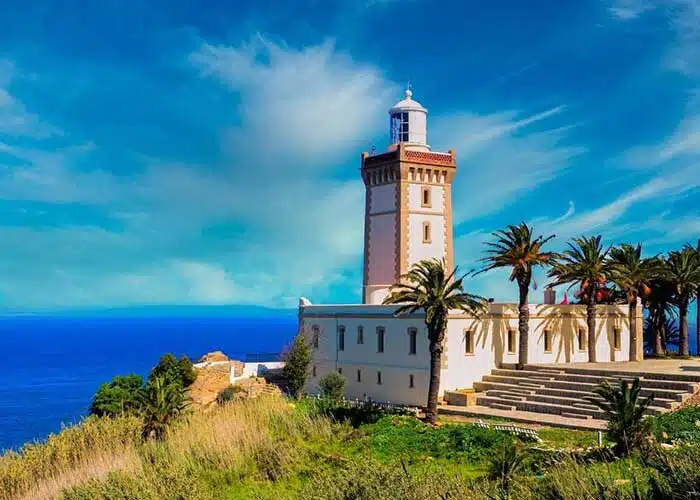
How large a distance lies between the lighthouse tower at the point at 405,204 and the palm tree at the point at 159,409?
1355 cm

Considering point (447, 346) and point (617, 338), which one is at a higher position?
point (617, 338)

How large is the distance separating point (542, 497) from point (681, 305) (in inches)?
1168

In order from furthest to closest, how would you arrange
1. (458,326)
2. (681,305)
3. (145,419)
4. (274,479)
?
(681,305), (458,326), (145,419), (274,479)

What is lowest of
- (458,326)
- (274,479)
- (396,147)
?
(274,479)

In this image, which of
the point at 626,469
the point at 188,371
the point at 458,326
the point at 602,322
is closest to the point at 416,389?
the point at 458,326

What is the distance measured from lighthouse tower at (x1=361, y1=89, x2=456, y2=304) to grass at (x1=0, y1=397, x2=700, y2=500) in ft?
34.5

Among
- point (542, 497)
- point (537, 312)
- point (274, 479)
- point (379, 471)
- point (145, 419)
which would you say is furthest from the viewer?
point (537, 312)

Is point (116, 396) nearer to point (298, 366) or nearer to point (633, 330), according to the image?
point (298, 366)

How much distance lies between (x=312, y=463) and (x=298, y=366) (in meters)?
17.4

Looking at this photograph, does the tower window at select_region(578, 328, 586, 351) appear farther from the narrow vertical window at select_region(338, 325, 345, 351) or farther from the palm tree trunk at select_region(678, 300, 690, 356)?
the narrow vertical window at select_region(338, 325, 345, 351)

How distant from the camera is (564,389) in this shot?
101 ft

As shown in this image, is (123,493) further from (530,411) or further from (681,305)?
(681,305)

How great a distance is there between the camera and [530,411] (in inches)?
1176

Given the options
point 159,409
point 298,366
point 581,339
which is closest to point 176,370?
point 298,366
